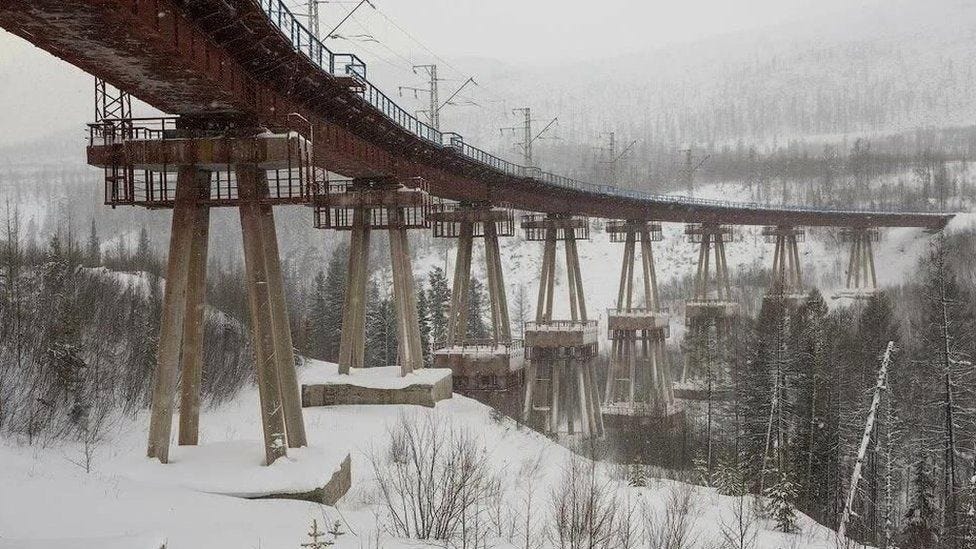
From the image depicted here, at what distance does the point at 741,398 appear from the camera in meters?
46.2

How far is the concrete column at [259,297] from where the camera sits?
53.7 ft

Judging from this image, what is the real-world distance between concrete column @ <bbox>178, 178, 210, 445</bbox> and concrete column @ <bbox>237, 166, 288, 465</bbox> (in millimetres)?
1189

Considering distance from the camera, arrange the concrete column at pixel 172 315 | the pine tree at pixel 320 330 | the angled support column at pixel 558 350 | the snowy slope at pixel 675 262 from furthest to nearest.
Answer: the snowy slope at pixel 675 262
the pine tree at pixel 320 330
the angled support column at pixel 558 350
the concrete column at pixel 172 315

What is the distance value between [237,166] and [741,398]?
3618 cm

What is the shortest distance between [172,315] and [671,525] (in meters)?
9.93

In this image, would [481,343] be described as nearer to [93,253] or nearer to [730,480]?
[730,480]

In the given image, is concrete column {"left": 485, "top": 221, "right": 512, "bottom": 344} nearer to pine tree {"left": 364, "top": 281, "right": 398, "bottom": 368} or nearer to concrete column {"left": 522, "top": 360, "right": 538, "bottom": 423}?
concrete column {"left": 522, "top": 360, "right": 538, "bottom": 423}

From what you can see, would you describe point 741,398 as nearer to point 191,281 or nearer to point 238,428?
point 238,428

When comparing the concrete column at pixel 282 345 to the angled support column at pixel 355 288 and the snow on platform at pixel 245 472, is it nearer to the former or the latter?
the snow on platform at pixel 245 472

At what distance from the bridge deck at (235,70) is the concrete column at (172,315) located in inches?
63.4

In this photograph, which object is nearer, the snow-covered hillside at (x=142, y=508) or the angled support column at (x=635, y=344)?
the snow-covered hillside at (x=142, y=508)

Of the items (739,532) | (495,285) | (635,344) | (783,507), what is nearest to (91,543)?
(739,532)

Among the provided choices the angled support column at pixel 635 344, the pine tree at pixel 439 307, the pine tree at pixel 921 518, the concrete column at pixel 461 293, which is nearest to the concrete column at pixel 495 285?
the concrete column at pixel 461 293

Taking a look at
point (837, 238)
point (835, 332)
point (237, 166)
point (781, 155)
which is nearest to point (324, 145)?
point (237, 166)
